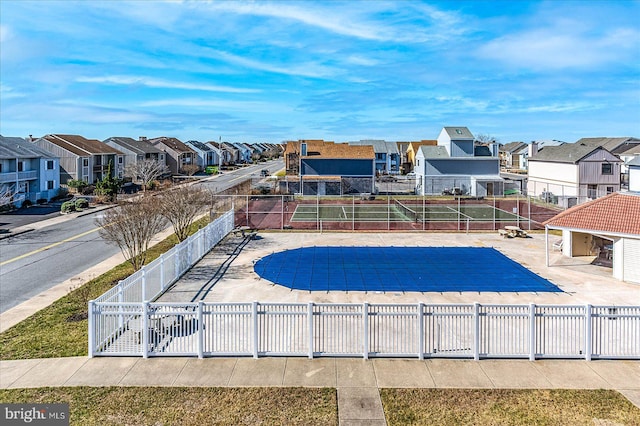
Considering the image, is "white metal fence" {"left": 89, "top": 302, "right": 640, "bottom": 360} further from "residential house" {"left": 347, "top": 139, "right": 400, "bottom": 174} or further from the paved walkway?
"residential house" {"left": 347, "top": 139, "right": 400, "bottom": 174}

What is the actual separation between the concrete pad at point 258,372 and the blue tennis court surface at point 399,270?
23.5 ft

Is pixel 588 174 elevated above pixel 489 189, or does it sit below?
above

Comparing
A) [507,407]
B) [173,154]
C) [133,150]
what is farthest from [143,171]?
[507,407]

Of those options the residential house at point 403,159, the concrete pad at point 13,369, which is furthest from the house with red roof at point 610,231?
the residential house at point 403,159

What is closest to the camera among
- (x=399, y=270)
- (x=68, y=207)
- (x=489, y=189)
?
(x=399, y=270)

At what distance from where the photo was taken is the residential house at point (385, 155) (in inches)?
3526

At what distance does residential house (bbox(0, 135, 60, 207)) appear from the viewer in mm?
43719

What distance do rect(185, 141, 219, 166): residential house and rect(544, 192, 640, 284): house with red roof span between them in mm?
87106

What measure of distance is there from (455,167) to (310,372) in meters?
50.3

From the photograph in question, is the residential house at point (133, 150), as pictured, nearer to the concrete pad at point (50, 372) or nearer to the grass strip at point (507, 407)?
the concrete pad at point (50, 372)

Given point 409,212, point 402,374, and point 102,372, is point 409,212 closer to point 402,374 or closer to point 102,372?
point 402,374

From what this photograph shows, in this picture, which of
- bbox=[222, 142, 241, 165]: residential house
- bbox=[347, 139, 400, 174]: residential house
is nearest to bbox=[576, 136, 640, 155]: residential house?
bbox=[347, 139, 400, 174]: residential house

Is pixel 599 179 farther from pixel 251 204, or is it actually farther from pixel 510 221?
pixel 251 204

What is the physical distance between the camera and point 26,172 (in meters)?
46.2
